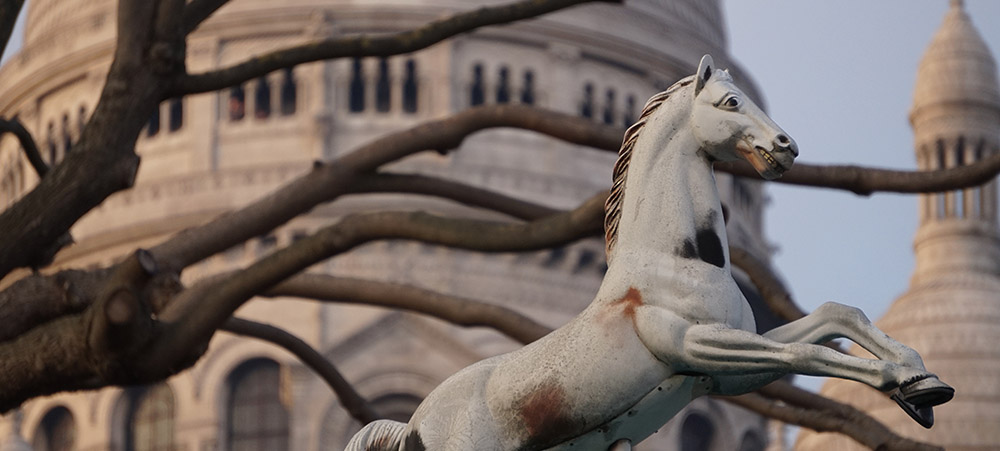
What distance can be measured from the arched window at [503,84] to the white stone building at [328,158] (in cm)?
11

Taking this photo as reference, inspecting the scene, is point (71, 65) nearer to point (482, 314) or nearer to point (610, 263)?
point (482, 314)

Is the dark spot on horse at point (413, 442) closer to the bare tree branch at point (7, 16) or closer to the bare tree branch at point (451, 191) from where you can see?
the bare tree branch at point (7, 16)

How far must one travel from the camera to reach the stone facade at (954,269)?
5584 cm

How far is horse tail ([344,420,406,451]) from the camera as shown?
12.7 metres

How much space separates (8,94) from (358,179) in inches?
2103

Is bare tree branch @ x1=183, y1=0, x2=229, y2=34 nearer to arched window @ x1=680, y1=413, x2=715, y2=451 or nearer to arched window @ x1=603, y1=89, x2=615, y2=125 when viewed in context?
arched window @ x1=603, y1=89, x2=615, y2=125

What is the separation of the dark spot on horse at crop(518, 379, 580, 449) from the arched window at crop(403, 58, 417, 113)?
58087 millimetres

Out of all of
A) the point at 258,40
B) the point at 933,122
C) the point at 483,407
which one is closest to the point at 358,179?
the point at 483,407

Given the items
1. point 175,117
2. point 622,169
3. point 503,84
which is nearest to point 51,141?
point 175,117

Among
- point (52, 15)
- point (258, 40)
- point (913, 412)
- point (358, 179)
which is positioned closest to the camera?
point (913, 412)

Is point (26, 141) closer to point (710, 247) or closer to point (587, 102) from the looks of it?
point (710, 247)

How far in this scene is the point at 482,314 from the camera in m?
21.8

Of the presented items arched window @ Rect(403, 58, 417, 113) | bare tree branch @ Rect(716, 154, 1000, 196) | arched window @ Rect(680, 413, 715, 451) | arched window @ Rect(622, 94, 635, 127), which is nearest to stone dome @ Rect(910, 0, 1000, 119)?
arched window @ Rect(622, 94, 635, 127)

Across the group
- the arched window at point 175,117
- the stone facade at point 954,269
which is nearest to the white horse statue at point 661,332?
the stone facade at point 954,269
